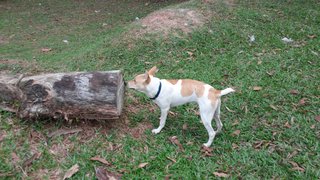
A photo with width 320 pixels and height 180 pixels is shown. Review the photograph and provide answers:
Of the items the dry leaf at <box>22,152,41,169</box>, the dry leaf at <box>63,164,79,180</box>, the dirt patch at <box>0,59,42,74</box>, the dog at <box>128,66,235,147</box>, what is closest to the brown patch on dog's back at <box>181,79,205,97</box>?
the dog at <box>128,66,235,147</box>

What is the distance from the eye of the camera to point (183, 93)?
13.1ft

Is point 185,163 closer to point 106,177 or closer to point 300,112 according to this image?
point 106,177

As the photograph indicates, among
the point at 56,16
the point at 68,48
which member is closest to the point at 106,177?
the point at 68,48

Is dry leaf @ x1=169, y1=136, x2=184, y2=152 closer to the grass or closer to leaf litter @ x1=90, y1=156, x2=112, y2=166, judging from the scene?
the grass

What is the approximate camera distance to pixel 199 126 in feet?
14.8

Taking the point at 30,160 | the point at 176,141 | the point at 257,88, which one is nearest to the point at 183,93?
the point at 176,141

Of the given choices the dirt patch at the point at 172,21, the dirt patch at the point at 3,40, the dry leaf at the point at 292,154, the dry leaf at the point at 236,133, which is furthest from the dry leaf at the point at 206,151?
the dirt patch at the point at 3,40

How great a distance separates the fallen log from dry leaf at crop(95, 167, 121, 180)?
25.8 inches

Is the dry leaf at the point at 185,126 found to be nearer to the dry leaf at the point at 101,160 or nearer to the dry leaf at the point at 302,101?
the dry leaf at the point at 101,160

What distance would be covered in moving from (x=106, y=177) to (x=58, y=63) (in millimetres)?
3729

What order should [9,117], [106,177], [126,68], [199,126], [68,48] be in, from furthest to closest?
[68,48], [126,68], [199,126], [9,117], [106,177]

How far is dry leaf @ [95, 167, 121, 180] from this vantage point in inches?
136

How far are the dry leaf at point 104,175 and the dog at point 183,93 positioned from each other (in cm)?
98

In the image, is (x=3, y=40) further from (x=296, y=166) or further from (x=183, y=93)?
(x=296, y=166)
